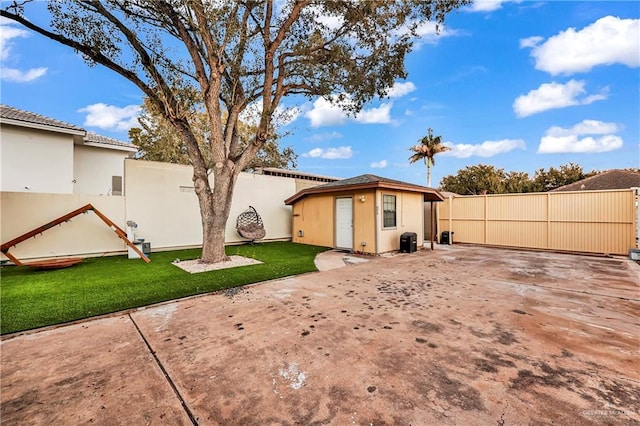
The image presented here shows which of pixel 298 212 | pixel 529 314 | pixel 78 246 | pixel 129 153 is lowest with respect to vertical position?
pixel 529 314

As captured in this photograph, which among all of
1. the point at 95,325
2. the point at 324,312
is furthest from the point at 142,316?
the point at 324,312

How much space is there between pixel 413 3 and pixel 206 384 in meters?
8.76

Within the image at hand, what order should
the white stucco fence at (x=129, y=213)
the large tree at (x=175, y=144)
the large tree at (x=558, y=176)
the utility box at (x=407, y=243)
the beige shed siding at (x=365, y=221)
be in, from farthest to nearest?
the large tree at (x=558, y=176) → the large tree at (x=175, y=144) → the utility box at (x=407, y=243) → the beige shed siding at (x=365, y=221) → the white stucco fence at (x=129, y=213)

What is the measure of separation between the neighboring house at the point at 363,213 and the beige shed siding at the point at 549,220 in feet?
5.25

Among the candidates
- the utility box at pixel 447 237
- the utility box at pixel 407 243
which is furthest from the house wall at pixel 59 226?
the utility box at pixel 447 237

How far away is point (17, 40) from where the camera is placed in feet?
22.6

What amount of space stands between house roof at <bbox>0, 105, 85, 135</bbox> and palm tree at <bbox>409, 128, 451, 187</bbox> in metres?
21.8

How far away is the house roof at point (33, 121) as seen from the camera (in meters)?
8.03

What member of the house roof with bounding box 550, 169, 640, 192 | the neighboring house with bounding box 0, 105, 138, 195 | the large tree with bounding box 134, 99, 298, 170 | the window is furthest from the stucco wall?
the house roof with bounding box 550, 169, 640, 192

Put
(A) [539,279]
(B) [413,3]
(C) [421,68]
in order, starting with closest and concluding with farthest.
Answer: (A) [539,279] → (B) [413,3] → (C) [421,68]

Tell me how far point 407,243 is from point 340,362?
23.6 feet

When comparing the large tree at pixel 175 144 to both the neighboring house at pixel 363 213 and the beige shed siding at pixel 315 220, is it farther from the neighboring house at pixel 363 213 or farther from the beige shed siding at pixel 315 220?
the neighboring house at pixel 363 213

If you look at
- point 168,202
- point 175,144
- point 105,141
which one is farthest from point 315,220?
point 175,144

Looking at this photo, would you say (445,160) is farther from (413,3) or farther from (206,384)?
(206,384)
